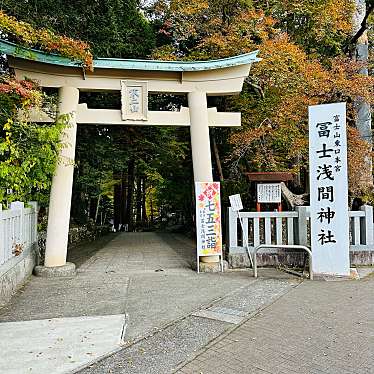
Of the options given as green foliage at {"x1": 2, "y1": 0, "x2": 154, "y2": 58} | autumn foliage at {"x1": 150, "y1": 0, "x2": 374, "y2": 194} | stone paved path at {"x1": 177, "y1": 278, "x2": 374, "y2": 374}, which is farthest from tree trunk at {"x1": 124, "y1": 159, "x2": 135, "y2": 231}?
stone paved path at {"x1": 177, "y1": 278, "x2": 374, "y2": 374}

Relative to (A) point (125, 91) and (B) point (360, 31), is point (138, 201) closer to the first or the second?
(B) point (360, 31)

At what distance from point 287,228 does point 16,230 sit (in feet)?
19.5

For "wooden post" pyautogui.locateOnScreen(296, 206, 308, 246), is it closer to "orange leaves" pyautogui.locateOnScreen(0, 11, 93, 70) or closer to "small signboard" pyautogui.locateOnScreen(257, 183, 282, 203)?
"small signboard" pyautogui.locateOnScreen(257, 183, 282, 203)

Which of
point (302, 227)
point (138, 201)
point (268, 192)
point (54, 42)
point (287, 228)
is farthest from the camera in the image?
point (138, 201)

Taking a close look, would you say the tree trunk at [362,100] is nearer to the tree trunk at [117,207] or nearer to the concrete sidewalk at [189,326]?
the concrete sidewalk at [189,326]

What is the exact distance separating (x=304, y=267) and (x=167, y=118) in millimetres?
4650

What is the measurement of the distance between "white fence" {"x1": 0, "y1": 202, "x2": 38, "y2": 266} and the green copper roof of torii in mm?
3175

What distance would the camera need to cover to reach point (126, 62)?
850 cm

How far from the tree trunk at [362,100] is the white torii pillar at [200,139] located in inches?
199

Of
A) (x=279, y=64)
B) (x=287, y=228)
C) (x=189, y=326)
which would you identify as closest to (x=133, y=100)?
(x=279, y=64)

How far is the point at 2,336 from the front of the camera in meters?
4.47

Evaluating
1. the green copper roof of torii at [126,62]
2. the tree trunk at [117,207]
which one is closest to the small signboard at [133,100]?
the green copper roof of torii at [126,62]

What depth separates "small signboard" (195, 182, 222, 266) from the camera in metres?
8.41

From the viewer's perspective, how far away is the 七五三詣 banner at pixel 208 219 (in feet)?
27.6
